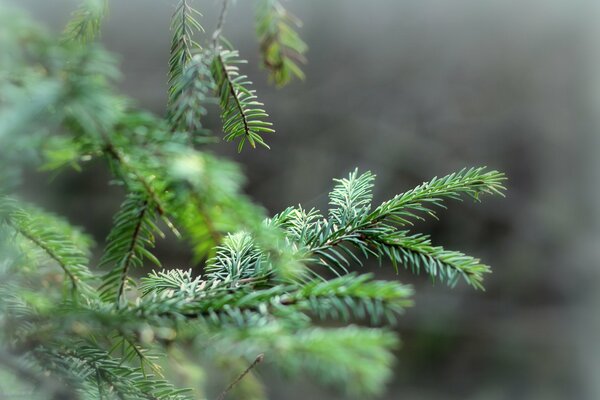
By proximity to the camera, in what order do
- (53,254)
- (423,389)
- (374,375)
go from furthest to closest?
1. (423,389)
2. (53,254)
3. (374,375)

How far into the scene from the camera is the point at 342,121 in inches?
70.1

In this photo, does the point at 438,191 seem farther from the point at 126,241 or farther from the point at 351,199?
the point at 126,241

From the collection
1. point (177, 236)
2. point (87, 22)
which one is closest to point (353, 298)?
point (177, 236)

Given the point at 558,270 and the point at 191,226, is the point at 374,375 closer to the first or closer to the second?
the point at 191,226

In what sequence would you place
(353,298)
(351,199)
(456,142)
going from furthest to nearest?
(456,142), (351,199), (353,298)

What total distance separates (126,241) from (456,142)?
5.22 ft

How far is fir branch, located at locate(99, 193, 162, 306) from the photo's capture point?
0.85 ft

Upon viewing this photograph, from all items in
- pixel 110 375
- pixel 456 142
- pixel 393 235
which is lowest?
pixel 110 375

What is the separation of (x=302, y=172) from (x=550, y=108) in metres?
0.80

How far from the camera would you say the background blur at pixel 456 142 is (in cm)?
163

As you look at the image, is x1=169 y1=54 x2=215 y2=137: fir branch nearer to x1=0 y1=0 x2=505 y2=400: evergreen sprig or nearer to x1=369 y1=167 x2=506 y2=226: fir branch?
x1=0 y1=0 x2=505 y2=400: evergreen sprig

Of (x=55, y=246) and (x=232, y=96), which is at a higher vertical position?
(x=232, y=96)

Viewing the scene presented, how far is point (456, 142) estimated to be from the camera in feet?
5.72

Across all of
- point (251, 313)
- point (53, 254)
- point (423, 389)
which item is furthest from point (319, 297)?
point (423, 389)
